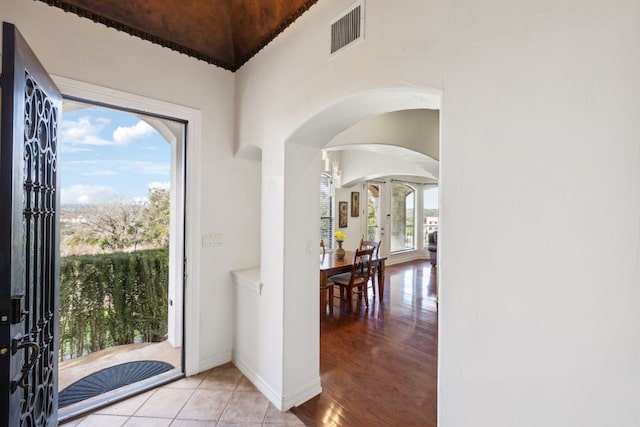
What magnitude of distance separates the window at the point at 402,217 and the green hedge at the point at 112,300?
20.4 feet

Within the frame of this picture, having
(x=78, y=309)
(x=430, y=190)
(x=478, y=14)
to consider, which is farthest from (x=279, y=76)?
(x=430, y=190)

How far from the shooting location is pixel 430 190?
8.89 meters

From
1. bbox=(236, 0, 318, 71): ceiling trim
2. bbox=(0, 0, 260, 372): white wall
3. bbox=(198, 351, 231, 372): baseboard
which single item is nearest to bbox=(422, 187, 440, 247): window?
bbox=(0, 0, 260, 372): white wall

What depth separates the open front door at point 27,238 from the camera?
106 centimetres

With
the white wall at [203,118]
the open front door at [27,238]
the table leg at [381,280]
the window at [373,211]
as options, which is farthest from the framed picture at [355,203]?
the open front door at [27,238]

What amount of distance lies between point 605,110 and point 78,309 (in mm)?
4312

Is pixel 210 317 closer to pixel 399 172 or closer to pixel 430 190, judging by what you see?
pixel 399 172

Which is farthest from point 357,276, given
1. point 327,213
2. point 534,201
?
point 534,201

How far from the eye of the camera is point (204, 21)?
7.80ft

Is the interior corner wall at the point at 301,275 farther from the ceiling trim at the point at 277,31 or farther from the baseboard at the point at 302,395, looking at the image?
the ceiling trim at the point at 277,31

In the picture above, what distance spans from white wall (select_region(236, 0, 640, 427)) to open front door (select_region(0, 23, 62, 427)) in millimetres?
1622

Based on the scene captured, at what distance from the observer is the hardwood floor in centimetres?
201

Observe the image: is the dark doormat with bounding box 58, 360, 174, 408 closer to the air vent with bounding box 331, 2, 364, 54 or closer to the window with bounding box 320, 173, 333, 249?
the air vent with bounding box 331, 2, 364, 54

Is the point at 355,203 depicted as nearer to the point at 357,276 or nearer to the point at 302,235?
the point at 357,276
